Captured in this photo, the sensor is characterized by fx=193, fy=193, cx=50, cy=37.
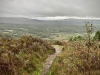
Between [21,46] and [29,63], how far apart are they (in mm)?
4441

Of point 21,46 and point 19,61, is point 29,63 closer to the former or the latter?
point 19,61

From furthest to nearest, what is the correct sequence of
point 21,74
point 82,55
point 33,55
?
point 33,55, point 82,55, point 21,74

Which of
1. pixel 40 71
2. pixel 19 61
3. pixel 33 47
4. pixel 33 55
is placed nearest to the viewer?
pixel 19 61

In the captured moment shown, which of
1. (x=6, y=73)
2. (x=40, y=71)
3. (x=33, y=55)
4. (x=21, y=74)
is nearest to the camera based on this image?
(x=6, y=73)

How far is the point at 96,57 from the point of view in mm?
17422

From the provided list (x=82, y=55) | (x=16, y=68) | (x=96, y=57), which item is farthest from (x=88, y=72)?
(x=16, y=68)

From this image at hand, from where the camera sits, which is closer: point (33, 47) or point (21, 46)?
point (21, 46)

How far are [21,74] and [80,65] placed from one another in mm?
4996

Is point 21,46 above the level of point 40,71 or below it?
above

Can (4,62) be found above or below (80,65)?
above

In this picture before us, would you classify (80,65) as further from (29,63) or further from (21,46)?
(21,46)

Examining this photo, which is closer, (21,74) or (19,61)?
(21,74)

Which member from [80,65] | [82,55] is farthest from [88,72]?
[82,55]

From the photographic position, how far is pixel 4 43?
20.0m
